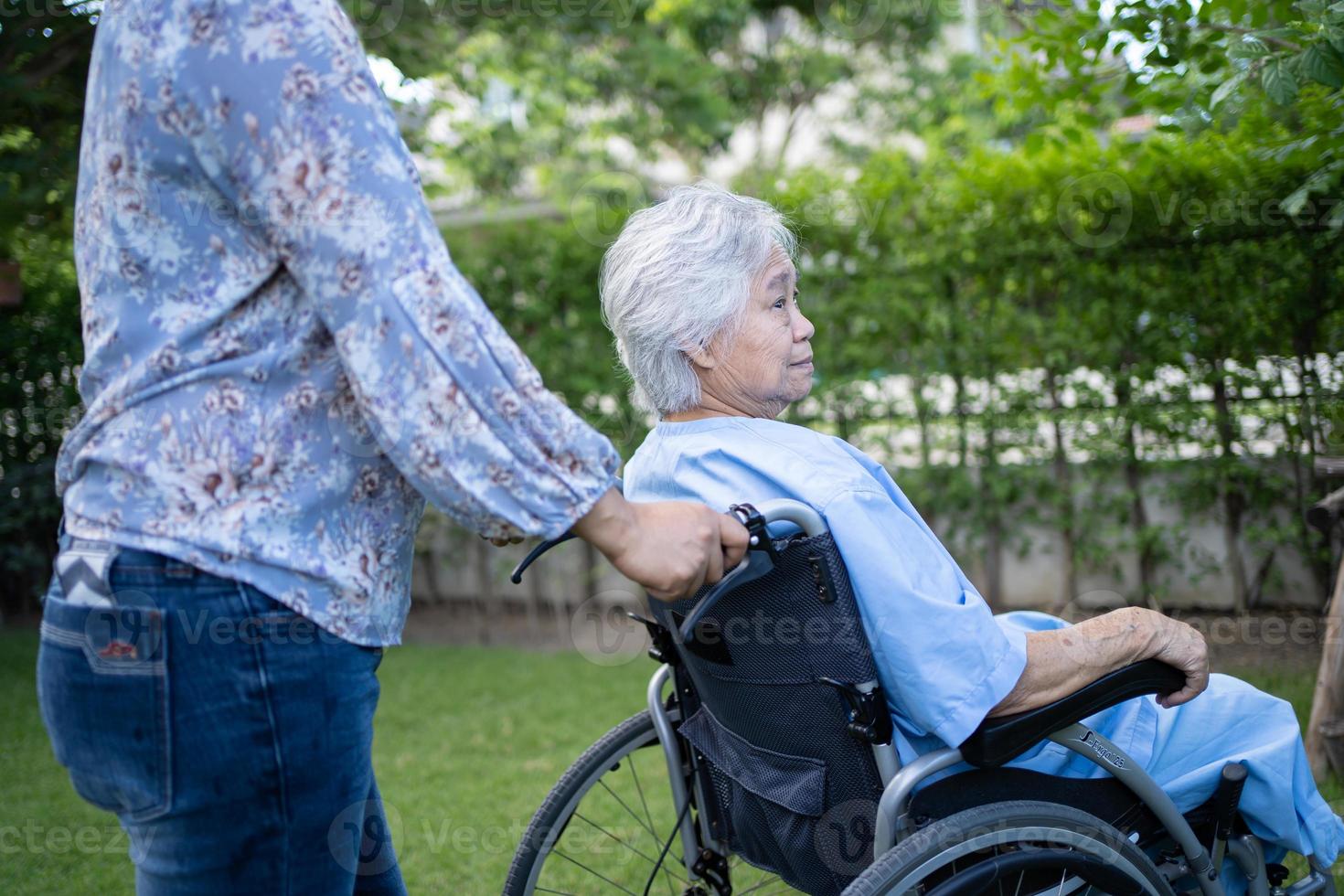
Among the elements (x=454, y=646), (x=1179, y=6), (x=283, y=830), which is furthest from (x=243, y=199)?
(x=454, y=646)

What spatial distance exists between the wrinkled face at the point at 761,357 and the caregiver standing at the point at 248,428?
79 centimetres

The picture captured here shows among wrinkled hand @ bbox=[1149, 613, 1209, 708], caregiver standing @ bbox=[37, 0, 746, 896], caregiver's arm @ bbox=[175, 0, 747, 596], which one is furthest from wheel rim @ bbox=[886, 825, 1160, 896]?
caregiver's arm @ bbox=[175, 0, 747, 596]

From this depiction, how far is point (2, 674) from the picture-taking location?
18.2ft

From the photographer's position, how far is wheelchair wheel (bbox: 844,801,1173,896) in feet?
4.87

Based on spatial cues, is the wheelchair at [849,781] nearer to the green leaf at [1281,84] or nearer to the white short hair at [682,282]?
the white short hair at [682,282]

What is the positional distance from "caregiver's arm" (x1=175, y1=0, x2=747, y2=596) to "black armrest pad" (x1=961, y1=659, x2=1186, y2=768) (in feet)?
2.69

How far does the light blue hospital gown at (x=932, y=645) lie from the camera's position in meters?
1.58

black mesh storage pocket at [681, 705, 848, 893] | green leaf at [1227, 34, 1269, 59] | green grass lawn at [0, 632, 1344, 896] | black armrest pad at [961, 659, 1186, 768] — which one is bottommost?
green grass lawn at [0, 632, 1344, 896]

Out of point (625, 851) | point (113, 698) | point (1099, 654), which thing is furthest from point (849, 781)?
point (625, 851)

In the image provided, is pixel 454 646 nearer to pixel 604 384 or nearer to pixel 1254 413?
pixel 604 384

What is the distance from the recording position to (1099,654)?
65.9 inches

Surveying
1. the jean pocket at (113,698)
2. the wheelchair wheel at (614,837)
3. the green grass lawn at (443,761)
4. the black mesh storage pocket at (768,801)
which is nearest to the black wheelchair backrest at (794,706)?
the black mesh storage pocket at (768,801)

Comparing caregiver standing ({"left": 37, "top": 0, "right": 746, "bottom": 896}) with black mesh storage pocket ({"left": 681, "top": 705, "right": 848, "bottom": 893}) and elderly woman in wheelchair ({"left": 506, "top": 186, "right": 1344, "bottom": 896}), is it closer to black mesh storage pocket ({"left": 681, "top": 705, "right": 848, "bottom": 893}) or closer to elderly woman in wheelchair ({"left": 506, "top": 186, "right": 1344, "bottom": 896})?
elderly woman in wheelchair ({"left": 506, "top": 186, "right": 1344, "bottom": 896})

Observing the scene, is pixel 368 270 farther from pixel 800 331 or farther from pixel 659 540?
pixel 800 331
